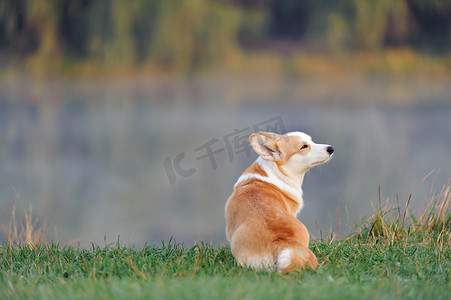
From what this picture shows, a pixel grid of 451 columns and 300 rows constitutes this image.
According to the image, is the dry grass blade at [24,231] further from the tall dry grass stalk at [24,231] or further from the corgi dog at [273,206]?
the corgi dog at [273,206]

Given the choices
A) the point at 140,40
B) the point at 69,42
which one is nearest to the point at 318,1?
the point at 140,40

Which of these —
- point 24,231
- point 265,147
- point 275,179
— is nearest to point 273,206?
point 275,179

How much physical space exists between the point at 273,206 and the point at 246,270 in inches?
20.1

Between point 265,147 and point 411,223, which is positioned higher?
point 265,147

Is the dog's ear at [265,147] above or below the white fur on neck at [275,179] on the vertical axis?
above

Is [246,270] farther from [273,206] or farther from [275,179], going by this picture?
[275,179]

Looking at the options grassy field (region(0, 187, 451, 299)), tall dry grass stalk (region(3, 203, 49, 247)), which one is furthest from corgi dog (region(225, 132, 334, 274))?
tall dry grass stalk (region(3, 203, 49, 247))

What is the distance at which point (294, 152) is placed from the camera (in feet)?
13.6

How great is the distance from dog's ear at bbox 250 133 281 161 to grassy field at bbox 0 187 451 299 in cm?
88

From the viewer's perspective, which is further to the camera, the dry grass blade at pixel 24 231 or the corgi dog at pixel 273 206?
the dry grass blade at pixel 24 231

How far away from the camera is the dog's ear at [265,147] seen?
3.98m

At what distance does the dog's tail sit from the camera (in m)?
3.26

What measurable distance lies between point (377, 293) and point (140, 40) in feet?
39.5

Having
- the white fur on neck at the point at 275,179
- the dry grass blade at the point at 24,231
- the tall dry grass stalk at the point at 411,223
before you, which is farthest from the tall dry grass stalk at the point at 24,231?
the tall dry grass stalk at the point at 411,223
